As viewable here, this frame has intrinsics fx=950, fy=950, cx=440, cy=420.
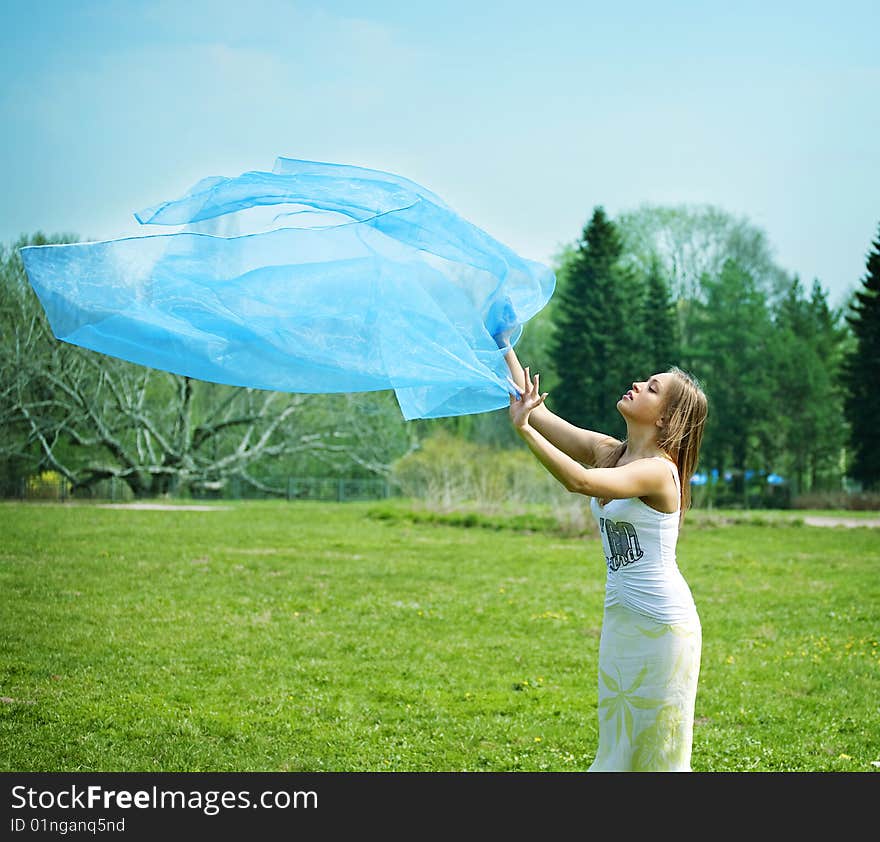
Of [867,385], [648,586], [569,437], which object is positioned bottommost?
[648,586]

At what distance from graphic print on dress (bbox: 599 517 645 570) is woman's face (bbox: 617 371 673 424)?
0.41 meters

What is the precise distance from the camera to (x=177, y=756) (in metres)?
5.34

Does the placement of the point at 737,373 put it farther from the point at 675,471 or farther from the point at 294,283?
the point at 675,471

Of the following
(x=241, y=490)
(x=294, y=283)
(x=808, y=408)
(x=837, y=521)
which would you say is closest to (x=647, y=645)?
(x=294, y=283)

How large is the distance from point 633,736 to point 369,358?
1991 millimetres

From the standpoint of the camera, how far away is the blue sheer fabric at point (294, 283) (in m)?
4.39

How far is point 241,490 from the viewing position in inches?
1297

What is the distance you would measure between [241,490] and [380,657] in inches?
1011

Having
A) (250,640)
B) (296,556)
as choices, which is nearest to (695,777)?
(250,640)

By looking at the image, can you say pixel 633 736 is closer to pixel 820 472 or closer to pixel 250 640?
pixel 250 640

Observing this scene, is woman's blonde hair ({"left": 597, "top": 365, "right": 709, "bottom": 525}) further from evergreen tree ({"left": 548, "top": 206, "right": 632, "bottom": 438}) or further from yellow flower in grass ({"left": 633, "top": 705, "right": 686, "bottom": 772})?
evergreen tree ({"left": 548, "top": 206, "right": 632, "bottom": 438})

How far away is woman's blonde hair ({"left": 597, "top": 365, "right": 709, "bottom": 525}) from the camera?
358cm

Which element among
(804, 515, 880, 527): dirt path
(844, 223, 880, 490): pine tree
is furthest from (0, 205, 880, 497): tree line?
(804, 515, 880, 527): dirt path

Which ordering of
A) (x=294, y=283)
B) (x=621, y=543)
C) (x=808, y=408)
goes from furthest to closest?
1. (x=808, y=408)
2. (x=294, y=283)
3. (x=621, y=543)
